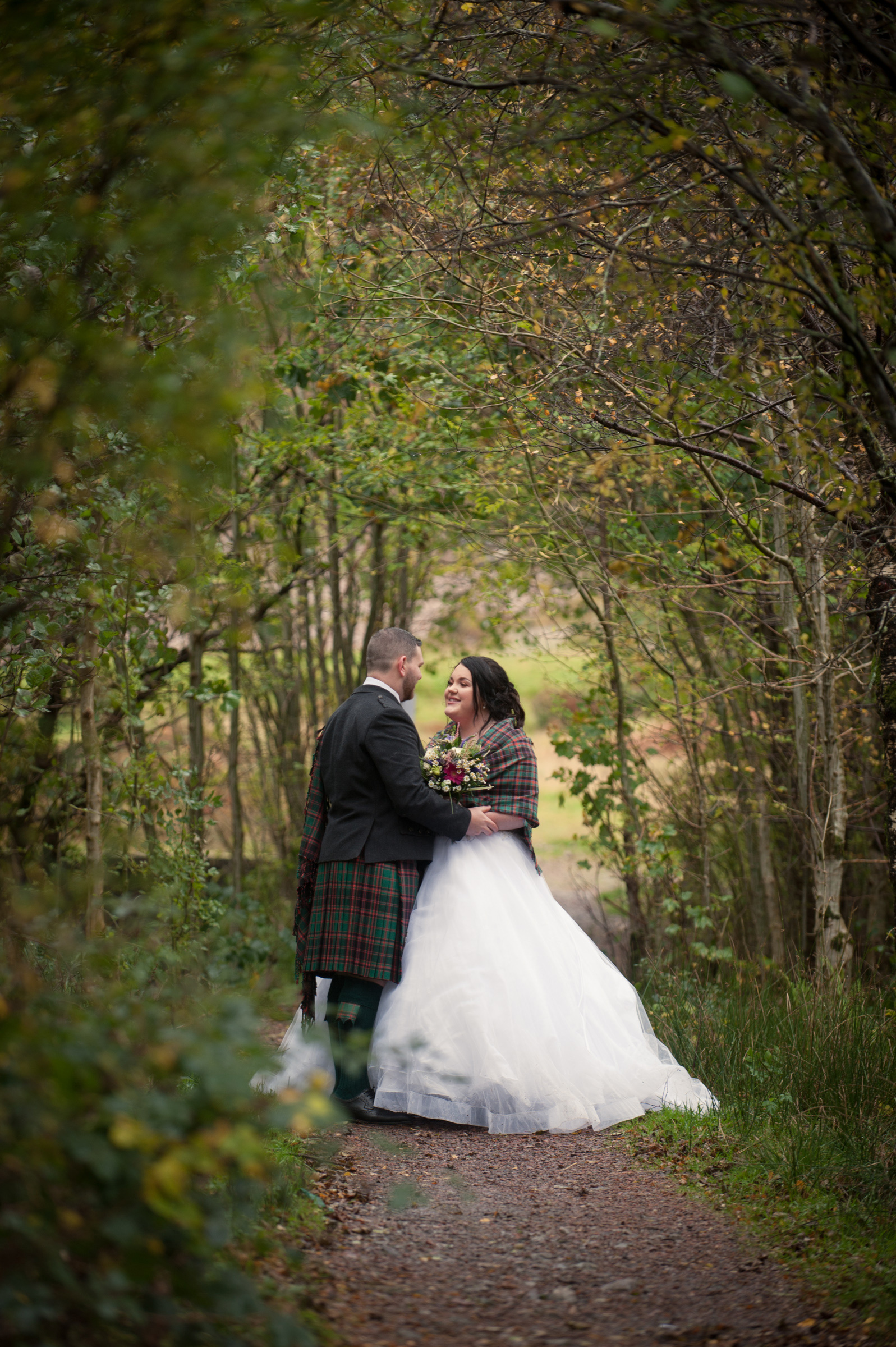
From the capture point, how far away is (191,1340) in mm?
1951

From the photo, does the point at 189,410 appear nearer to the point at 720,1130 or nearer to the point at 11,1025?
the point at 11,1025

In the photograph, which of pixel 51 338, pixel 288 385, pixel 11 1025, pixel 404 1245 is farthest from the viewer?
pixel 288 385

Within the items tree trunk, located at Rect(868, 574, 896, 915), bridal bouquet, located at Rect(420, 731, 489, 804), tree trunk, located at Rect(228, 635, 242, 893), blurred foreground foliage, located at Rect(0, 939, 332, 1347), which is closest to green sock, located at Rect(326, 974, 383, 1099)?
bridal bouquet, located at Rect(420, 731, 489, 804)

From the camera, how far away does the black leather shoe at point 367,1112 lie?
4406mm

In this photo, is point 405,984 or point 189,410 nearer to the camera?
point 189,410

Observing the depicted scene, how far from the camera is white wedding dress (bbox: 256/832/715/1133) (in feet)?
14.1

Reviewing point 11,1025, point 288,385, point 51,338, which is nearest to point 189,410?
point 51,338

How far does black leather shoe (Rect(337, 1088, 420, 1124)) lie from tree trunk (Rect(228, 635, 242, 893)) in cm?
363

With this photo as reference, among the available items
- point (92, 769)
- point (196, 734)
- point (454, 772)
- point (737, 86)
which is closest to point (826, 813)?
point (454, 772)

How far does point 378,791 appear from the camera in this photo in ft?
15.3

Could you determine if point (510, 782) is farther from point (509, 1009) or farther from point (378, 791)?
point (509, 1009)

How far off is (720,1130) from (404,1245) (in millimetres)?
1494

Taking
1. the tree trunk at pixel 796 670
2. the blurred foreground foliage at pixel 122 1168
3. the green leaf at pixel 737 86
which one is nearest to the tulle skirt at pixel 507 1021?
the tree trunk at pixel 796 670

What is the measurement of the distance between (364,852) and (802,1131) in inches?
78.5
